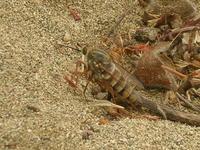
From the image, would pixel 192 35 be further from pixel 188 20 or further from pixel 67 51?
pixel 67 51

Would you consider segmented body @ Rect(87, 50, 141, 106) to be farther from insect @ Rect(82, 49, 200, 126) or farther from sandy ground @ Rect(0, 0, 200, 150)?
sandy ground @ Rect(0, 0, 200, 150)

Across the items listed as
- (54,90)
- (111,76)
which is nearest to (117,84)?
(111,76)

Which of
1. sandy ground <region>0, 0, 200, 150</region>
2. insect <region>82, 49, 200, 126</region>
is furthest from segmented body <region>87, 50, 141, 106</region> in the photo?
sandy ground <region>0, 0, 200, 150</region>

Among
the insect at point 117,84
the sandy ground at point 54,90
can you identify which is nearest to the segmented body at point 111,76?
the insect at point 117,84

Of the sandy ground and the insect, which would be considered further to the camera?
the insect

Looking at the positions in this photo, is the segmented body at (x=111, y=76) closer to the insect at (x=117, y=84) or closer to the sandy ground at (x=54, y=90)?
the insect at (x=117, y=84)

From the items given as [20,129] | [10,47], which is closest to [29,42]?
[10,47]

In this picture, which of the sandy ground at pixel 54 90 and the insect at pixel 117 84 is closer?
the sandy ground at pixel 54 90
